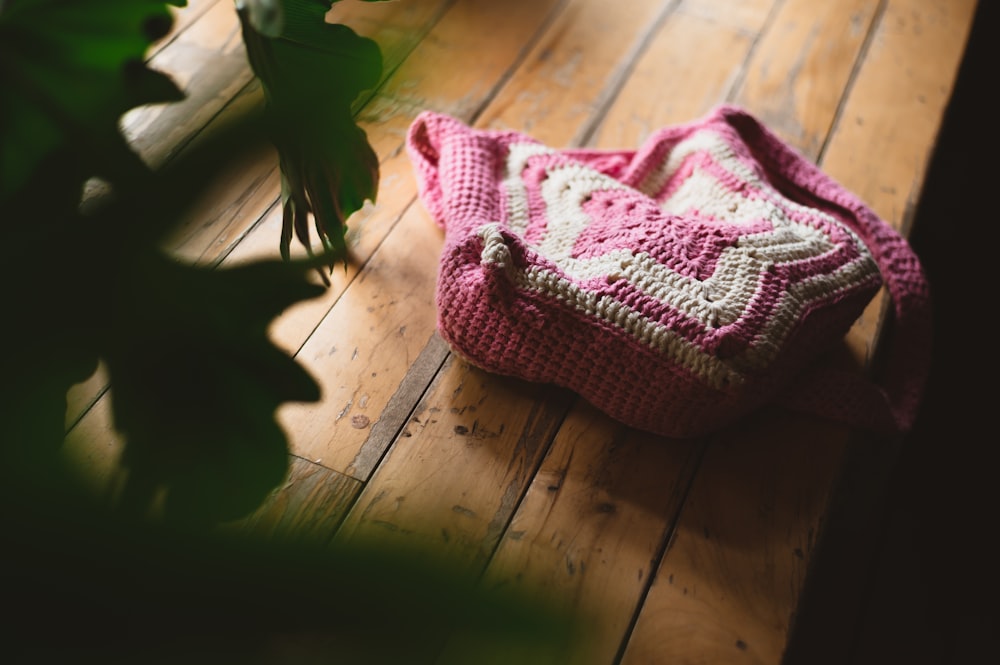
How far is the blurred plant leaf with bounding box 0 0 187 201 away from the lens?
1.11 ft

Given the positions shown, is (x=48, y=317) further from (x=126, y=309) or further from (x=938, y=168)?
(x=938, y=168)

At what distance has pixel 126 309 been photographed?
12.6 inches

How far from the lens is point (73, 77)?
0.39 metres

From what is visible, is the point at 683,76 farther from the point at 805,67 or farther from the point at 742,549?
the point at 742,549

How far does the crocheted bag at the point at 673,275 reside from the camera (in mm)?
913

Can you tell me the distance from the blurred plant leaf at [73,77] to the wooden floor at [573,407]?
0.43 feet

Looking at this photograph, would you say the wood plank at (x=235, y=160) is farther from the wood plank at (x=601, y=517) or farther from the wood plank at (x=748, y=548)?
the wood plank at (x=748, y=548)

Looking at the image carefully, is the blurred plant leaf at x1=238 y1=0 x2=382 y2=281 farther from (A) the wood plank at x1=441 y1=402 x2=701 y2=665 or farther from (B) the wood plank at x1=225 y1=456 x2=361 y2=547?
(A) the wood plank at x1=441 y1=402 x2=701 y2=665

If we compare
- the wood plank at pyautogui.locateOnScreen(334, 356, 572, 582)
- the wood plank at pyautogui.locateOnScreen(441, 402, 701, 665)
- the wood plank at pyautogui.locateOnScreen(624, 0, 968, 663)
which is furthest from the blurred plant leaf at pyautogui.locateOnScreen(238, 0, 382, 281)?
the wood plank at pyautogui.locateOnScreen(624, 0, 968, 663)

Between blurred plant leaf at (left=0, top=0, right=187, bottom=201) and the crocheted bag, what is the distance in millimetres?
484

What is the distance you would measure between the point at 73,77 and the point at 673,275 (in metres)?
0.67

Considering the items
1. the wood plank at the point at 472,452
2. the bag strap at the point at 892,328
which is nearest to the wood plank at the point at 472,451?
the wood plank at the point at 472,452

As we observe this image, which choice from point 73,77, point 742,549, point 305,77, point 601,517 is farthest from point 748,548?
point 73,77

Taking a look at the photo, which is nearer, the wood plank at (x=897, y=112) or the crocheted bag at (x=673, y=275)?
the crocheted bag at (x=673, y=275)
